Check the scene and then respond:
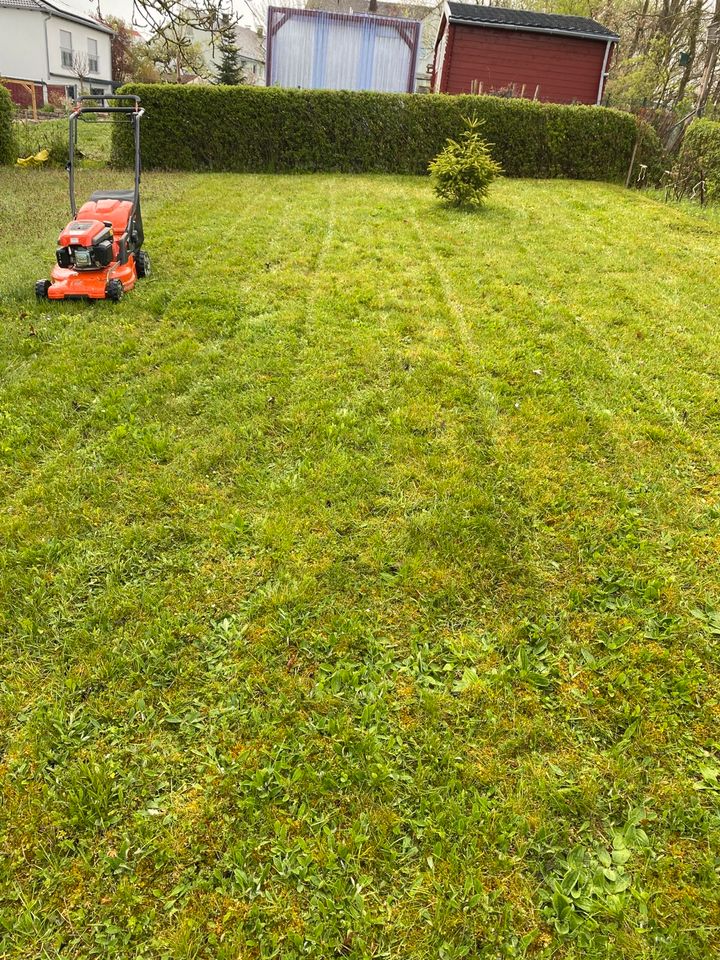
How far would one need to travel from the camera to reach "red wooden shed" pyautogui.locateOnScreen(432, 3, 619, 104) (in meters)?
17.9

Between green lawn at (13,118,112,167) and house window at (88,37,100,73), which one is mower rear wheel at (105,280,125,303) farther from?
house window at (88,37,100,73)

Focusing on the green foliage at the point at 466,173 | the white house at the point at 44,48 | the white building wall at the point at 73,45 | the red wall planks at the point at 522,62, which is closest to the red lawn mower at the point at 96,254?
the green foliage at the point at 466,173

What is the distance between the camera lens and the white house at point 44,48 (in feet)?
96.6

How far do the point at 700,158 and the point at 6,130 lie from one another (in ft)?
48.6

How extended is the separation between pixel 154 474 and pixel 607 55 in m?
21.1

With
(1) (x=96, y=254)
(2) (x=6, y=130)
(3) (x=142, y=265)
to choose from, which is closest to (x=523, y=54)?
(2) (x=6, y=130)

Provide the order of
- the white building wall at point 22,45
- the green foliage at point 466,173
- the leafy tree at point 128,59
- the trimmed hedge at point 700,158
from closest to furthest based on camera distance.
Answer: the green foliage at point 466,173 → the trimmed hedge at point 700,158 → the white building wall at point 22,45 → the leafy tree at point 128,59

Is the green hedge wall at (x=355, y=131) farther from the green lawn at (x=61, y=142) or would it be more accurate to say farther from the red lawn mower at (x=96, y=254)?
the red lawn mower at (x=96, y=254)

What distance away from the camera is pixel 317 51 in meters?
18.8

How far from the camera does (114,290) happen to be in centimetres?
626

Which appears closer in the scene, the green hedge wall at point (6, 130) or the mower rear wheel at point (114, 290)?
the mower rear wheel at point (114, 290)

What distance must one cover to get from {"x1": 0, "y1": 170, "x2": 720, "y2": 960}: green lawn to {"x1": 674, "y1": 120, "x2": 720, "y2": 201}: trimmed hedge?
7.35 metres

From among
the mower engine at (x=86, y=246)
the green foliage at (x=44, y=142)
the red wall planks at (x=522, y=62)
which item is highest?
the red wall planks at (x=522, y=62)

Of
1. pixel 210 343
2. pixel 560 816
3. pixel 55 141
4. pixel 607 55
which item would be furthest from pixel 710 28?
pixel 560 816
